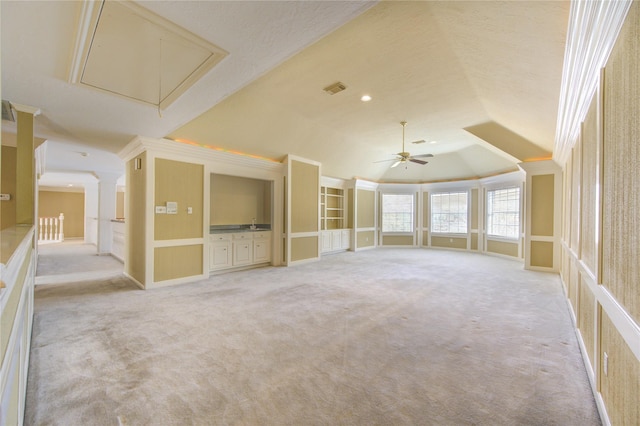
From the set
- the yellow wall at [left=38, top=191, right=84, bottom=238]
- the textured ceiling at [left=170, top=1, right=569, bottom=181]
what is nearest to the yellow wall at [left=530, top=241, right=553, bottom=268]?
the textured ceiling at [left=170, top=1, right=569, bottom=181]

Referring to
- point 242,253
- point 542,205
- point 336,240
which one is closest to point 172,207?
point 242,253

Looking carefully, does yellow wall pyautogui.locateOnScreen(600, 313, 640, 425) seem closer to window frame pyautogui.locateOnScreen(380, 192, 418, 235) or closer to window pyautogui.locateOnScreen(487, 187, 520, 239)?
window pyautogui.locateOnScreen(487, 187, 520, 239)

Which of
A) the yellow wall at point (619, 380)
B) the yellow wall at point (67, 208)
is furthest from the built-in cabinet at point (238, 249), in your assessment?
the yellow wall at point (67, 208)

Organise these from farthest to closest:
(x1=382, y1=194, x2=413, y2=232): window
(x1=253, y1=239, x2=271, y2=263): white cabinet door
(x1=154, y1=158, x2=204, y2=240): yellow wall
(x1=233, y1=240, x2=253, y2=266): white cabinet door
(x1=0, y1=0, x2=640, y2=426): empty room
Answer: (x1=382, y1=194, x2=413, y2=232): window, (x1=253, y1=239, x2=271, y2=263): white cabinet door, (x1=233, y1=240, x2=253, y2=266): white cabinet door, (x1=154, y1=158, x2=204, y2=240): yellow wall, (x1=0, y1=0, x2=640, y2=426): empty room

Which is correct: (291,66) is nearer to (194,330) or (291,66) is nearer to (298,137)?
(298,137)

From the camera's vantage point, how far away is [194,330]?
3240mm

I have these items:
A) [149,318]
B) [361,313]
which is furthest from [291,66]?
[149,318]

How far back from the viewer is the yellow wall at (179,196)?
195 inches

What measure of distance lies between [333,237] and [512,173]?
495 centimetres

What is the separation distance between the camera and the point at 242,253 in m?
6.31

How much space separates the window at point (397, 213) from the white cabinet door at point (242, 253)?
221 inches

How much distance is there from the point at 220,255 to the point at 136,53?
12.9 feet

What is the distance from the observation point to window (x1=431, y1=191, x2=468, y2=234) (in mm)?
9828

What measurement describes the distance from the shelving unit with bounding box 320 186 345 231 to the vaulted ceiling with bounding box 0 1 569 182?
2.40 m
